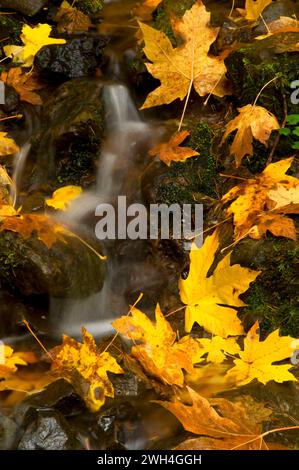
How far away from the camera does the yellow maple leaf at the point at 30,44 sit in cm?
442

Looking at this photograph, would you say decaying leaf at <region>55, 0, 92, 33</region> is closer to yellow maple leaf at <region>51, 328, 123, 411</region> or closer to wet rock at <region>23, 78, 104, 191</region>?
wet rock at <region>23, 78, 104, 191</region>

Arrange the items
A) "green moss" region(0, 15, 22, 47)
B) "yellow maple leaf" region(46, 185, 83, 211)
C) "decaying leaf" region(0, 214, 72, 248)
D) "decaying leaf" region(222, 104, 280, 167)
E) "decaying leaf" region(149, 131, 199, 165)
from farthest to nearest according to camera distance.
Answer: "green moss" region(0, 15, 22, 47), "yellow maple leaf" region(46, 185, 83, 211), "decaying leaf" region(149, 131, 199, 165), "decaying leaf" region(0, 214, 72, 248), "decaying leaf" region(222, 104, 280, 167)

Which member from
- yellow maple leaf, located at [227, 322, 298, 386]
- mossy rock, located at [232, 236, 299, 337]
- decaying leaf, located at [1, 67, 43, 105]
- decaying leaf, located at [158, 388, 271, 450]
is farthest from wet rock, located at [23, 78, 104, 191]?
decaying leaf, located at [158, 388, 271, 450]

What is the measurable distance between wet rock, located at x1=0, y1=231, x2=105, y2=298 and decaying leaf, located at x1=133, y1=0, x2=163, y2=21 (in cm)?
258

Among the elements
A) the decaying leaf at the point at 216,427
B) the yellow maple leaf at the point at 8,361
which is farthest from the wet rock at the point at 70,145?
the decaying leaf at the point at 216,427

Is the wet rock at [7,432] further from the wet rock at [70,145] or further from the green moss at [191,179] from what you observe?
the wet rock at [70,145]

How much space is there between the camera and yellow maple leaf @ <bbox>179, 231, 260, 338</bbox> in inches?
99.0

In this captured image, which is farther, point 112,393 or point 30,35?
point 30,35

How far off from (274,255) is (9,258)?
4.81 ft

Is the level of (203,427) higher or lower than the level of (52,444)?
higher

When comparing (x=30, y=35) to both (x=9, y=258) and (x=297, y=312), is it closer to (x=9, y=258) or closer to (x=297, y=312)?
(x=9, y=258)

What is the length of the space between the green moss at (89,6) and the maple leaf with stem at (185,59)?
197 centimetres

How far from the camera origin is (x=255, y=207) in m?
2.87
